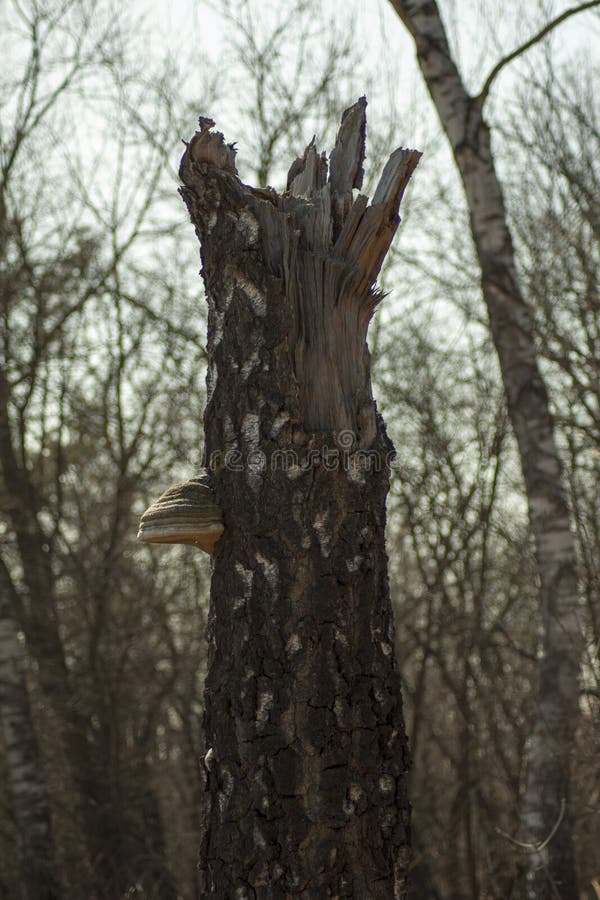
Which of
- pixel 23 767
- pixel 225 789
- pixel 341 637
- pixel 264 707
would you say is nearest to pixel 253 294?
pixel 341 637

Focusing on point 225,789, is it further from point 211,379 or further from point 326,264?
point 326,264

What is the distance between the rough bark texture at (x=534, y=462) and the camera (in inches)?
196

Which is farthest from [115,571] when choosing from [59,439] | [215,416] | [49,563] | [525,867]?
[215,416]

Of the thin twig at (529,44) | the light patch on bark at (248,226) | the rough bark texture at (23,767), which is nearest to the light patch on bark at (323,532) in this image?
the light patch on bark at (248,226)

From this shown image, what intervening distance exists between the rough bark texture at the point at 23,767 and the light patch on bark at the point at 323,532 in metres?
5.44

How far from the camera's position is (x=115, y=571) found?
934 centimetres

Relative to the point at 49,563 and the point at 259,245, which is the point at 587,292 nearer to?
the point at 49,563

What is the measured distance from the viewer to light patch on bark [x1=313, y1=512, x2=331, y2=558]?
2.58 m

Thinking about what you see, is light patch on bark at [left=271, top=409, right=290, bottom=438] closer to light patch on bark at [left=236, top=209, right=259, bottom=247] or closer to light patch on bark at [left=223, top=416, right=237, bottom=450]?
light patch on bark at [left=223, top=416, right=237, bottom=450]

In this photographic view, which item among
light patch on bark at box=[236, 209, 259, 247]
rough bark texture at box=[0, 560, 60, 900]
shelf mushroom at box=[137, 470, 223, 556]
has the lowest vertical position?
rough bark texture at box=[0, 560, 60, 900]

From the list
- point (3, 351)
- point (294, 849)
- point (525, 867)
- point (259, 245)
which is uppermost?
point (3, 351)

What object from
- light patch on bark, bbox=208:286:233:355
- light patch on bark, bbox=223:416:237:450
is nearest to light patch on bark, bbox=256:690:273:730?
light patch on bark, bbox=223:416:237:450

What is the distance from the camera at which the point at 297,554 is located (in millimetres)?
2566

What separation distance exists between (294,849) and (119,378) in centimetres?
795
